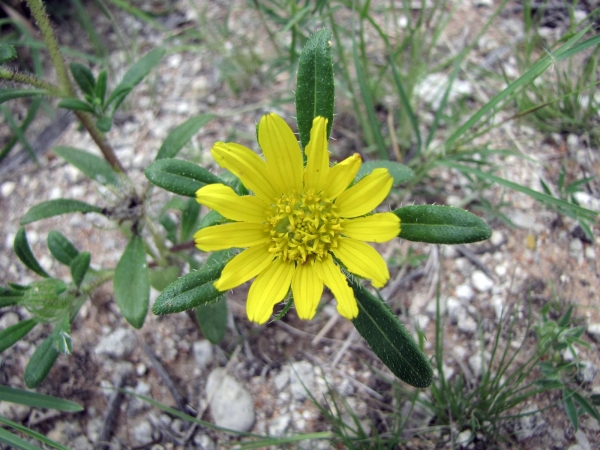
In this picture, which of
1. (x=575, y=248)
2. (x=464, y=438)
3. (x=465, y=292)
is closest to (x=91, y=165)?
→ (x=465, y=292)

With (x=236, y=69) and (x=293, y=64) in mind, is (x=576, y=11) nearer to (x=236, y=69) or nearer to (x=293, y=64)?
(x=293, y=64)

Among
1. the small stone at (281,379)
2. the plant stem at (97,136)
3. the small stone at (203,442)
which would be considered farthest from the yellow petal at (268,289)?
the plant stem at (97,136)

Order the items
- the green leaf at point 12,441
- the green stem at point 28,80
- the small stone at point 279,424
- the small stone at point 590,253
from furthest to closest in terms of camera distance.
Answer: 1. the small stone at point 590,253
2. the small stone at point 279,424
3. the green stem at point 28,80
4. the green leaf at point 12,441

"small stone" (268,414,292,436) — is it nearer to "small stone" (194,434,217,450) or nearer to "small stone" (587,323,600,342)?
"small stone" (194,434,217,450)

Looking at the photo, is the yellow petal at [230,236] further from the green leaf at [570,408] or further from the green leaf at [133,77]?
the green leaf at [570,408]

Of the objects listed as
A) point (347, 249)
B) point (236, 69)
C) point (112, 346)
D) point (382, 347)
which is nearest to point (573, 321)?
point (382, 347)

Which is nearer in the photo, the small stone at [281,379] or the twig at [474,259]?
the small stone at [281,379]

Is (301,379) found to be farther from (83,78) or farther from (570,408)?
(83,78)
